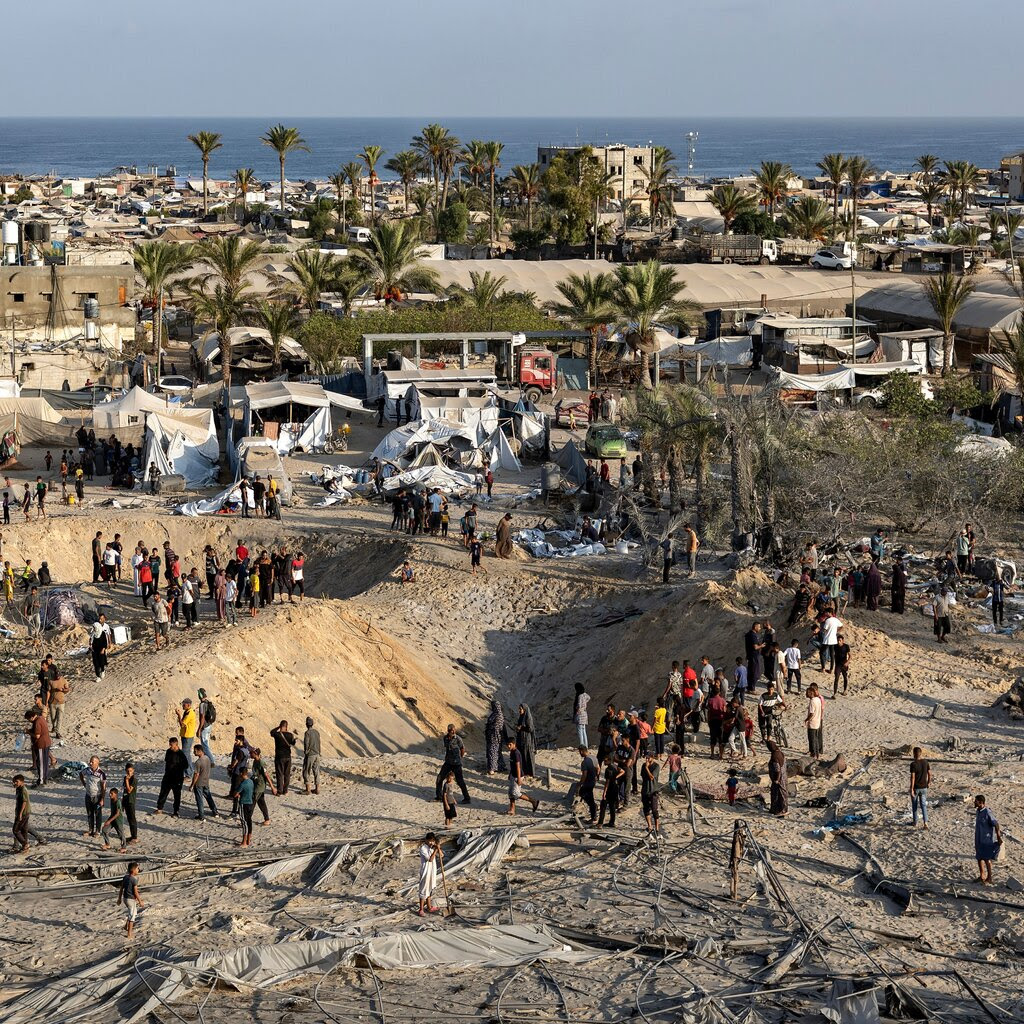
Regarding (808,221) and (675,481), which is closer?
(675,481)

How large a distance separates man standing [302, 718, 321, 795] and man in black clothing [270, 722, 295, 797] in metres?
0.18

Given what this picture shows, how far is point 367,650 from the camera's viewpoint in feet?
77.4

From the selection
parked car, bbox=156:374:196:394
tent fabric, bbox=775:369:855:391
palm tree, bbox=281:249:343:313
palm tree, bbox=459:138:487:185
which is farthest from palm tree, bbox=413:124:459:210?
tent fabric, bbox=775:369:855:391

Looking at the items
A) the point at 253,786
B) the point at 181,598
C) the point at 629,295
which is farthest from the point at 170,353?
the point at 253,786

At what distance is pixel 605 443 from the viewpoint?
34.7 meters

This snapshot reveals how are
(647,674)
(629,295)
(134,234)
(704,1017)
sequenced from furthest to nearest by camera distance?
(134,234), (629,295), (647,674), (704,1017)

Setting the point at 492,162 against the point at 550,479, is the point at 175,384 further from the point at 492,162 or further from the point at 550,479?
the point at 492,162

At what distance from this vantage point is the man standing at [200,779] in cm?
1636

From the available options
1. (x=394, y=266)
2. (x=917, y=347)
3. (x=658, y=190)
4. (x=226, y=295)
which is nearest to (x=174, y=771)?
(x=226, y=295)

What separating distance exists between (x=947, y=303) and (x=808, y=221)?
2853cm

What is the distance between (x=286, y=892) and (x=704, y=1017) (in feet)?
15.1

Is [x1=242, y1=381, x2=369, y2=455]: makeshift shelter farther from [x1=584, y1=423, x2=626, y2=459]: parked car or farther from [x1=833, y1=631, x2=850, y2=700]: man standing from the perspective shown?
[x1=833, y1=631, x2=850, y2=700]: man standing

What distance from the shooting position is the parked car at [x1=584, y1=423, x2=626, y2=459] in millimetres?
34656

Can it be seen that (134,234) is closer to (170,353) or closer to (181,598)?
(170,353)
